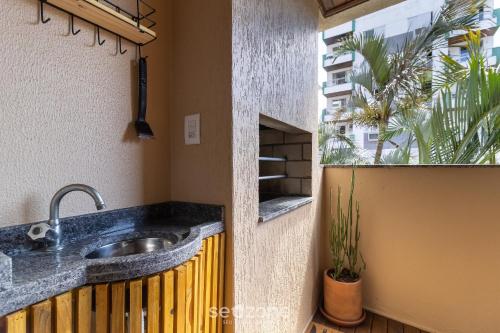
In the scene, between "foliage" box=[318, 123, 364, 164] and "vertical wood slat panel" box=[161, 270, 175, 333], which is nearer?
"vertical wood slat panel" box=[161, 270, 175, 333]

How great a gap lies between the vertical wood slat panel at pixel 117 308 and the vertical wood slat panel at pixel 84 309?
0.05 meters

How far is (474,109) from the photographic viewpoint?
5.20 ft

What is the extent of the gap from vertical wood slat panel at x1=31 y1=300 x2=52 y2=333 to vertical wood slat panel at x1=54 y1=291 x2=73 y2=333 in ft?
0.04

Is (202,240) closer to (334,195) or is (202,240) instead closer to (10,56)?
(10,56)

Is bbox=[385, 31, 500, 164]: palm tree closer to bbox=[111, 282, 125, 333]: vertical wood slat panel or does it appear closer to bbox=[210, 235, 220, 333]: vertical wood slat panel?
bbox=[210, 235, 220, 333]: vertical wood slat panel

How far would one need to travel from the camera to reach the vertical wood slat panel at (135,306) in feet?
1.87

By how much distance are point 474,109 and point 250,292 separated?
1.96m

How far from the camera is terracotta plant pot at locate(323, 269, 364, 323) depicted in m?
1.66

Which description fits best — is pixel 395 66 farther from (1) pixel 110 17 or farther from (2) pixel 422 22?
(1) pixel 110 17

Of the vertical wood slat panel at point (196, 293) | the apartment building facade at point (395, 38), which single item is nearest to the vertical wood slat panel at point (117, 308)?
the vertical wood slat panel at point (196, 293)

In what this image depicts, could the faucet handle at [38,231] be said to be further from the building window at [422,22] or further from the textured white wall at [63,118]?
the building window at [422,22]

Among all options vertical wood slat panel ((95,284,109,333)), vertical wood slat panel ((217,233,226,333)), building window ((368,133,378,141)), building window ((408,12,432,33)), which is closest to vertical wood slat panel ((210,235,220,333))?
vertical wood slat panel ((217,233,226,333))

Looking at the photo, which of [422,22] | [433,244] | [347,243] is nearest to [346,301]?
[347,243]

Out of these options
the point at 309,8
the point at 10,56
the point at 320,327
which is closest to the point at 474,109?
the point at 309,8
